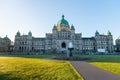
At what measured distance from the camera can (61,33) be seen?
334 feet

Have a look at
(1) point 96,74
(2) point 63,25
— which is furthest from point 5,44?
(1) point 96,74

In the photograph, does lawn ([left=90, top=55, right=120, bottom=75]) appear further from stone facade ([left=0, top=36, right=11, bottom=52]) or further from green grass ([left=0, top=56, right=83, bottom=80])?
stone facade ([left=0, top=36, right=11, bottom=52])

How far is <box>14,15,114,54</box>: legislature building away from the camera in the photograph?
100125 mm

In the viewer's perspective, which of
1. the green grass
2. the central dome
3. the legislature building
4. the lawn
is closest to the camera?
the green grass

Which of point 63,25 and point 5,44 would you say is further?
point 5,44

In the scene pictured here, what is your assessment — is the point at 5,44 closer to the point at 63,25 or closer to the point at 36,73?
the point at 63,25

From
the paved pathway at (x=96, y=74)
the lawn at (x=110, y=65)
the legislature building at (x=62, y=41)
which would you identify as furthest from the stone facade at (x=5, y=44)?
the paved pathway at (x=96, y=74)

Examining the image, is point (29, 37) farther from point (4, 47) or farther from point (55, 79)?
point (55, 79)

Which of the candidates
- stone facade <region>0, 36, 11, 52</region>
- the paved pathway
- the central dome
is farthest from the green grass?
stone facade <region>0, 36, 11, 52</region>

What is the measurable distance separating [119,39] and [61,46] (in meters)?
54.4

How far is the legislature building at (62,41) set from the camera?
100 m

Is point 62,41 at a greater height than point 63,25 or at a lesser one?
lesser

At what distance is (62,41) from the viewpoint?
9931cm

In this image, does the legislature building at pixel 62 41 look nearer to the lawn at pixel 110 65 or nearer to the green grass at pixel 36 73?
the lawn at pixel 110 65
